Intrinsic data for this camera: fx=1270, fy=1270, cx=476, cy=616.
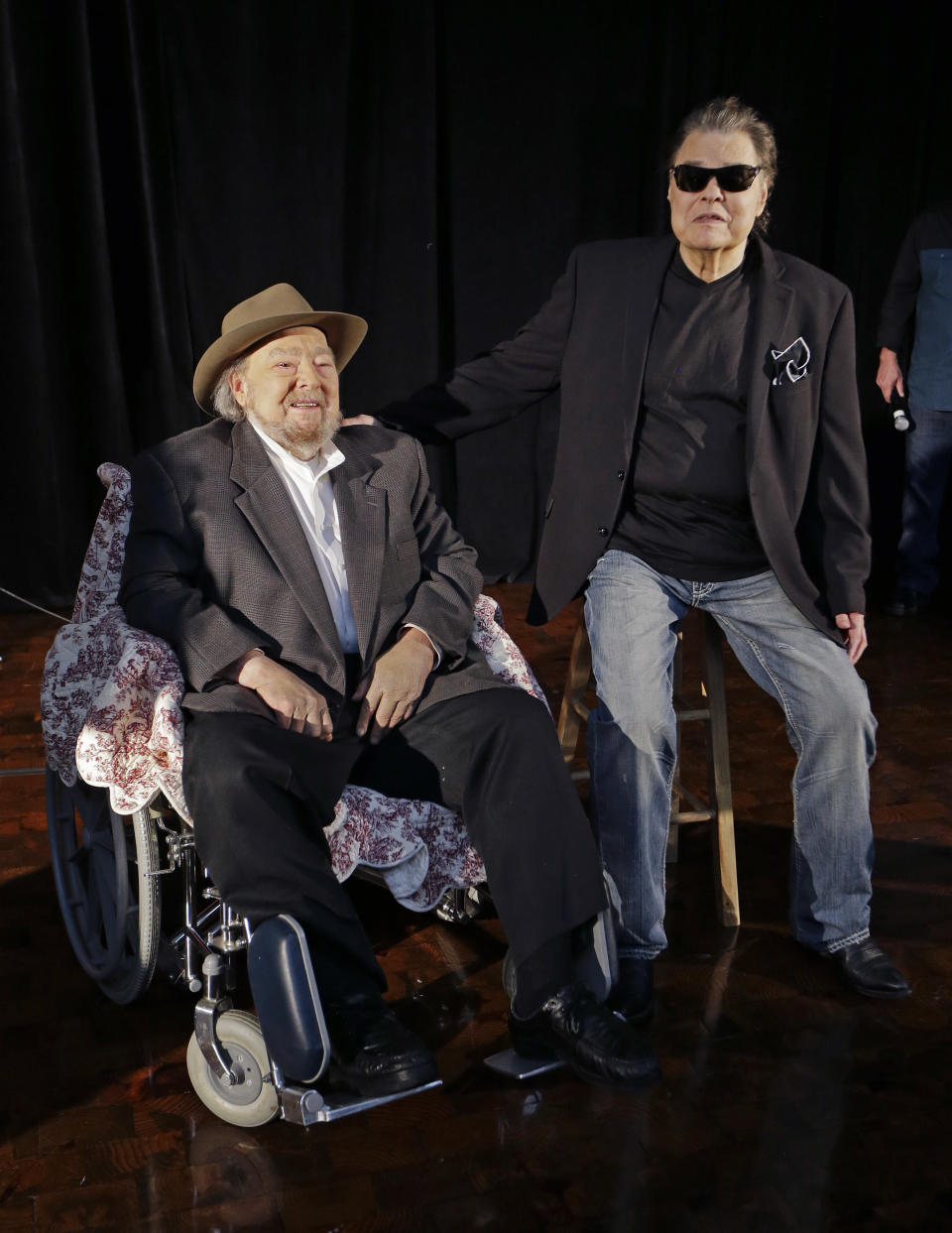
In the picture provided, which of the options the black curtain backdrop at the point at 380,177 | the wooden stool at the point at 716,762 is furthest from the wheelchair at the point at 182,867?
the black curtain backdrop at the point at 380,177

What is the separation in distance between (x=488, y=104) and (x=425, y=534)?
Result: 2864mm

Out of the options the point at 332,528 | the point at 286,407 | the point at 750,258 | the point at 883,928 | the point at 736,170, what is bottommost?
the point at 883,928

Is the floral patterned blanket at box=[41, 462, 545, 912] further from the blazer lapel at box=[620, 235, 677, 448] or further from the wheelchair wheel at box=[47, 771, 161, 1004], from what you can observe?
the blazer lapel at box=[620, 235, 677, 448]

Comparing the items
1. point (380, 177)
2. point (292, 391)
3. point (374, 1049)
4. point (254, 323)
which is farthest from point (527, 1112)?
point (380, 177)

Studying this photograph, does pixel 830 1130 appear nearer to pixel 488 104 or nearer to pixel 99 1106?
pixel 99 1106

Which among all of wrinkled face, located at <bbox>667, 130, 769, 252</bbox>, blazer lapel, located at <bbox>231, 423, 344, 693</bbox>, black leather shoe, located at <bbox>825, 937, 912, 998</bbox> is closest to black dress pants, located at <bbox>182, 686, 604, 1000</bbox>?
blazer lapel, located at <bbox>231, 423, 344, 693</bbox>

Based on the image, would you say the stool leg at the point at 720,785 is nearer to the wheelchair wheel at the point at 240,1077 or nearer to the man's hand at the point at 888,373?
the wheelchair wheel at the point at 240,1077

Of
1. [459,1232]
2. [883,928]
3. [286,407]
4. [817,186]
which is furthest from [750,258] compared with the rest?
[817,186]

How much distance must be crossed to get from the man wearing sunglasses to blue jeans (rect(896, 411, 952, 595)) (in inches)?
95.1

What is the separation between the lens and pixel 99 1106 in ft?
6.47

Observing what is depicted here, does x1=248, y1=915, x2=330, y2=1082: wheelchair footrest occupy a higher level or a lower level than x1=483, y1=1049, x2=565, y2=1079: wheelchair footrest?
higher

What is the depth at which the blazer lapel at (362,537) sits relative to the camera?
227cm

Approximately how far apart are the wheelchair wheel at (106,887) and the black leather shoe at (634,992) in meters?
0.79

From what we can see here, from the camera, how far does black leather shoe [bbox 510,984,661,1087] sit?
74.4 inches
